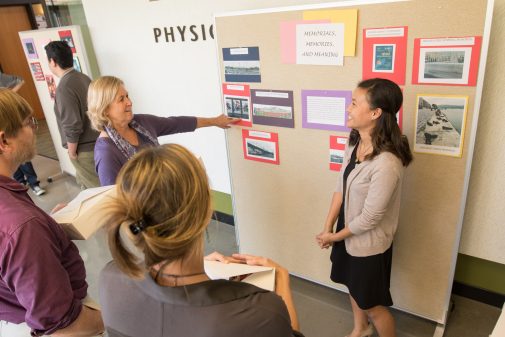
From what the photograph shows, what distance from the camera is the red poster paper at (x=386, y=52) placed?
1573 mm

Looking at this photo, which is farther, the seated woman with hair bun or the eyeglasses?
the eyeglasses

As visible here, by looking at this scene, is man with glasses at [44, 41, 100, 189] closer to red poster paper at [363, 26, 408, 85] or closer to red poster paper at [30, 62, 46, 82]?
red poster paper at [30, 62, 46, 82]

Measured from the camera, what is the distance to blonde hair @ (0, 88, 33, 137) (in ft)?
3.81

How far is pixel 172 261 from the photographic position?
84 centimetres

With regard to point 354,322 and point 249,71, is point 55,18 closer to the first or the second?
point 249,71

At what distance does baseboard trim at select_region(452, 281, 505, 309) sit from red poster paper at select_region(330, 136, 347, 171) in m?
1.05

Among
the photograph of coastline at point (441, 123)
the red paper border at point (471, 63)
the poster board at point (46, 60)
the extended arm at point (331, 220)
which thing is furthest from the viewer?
the poster board at point (46, 60)

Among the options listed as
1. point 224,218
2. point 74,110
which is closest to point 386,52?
point 224,218

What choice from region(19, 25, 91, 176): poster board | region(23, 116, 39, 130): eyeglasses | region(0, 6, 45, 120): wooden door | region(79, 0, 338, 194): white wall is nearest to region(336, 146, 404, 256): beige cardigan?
region(23, 116, 39, 130): eyeglasses

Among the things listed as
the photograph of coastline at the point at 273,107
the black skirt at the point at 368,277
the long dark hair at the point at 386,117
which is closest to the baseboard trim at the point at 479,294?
the black skirt at the point at 368,277

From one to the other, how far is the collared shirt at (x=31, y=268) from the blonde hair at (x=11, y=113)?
16 cm

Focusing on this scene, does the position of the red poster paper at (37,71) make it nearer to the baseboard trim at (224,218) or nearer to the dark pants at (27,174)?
the dark pants at (27,174)

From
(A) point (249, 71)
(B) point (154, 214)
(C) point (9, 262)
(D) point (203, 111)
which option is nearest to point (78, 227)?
(C) point (9, 262)

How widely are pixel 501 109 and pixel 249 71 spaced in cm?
124
